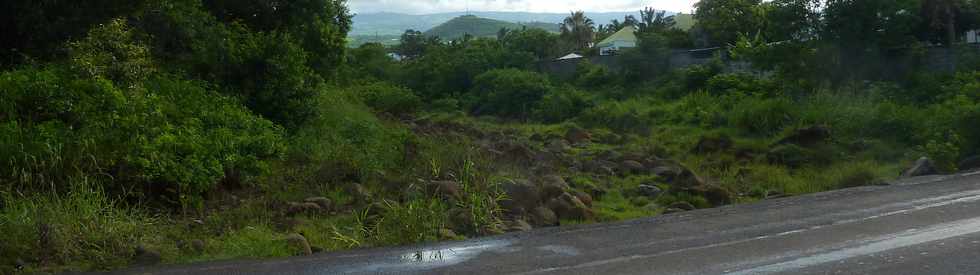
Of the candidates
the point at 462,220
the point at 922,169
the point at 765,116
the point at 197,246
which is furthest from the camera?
the point at 765,116

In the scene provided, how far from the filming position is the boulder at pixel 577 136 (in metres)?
26.5

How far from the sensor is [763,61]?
2694 centimetres

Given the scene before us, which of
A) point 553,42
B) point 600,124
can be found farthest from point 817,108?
point 553,42

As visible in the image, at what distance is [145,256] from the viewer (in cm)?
839

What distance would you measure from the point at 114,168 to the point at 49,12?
18.2ft

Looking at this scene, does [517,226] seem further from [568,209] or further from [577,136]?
[577,136]

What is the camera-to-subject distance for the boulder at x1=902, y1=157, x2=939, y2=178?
1517 centimetres

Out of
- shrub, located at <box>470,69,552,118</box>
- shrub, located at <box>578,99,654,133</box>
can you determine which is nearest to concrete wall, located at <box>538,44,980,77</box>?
shrub, located at <box>578,99,654,133</box>

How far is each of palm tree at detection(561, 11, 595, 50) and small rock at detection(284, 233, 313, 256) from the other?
67454 mm

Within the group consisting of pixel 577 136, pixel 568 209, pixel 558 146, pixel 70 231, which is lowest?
pixel 577 136

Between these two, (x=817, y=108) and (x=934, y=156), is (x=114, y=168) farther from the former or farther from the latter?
(x=817, y=108)

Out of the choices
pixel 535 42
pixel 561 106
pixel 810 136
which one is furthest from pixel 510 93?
pixel 810 136

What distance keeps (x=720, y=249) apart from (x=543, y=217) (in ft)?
11.5

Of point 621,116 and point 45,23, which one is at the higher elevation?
point 45,23
